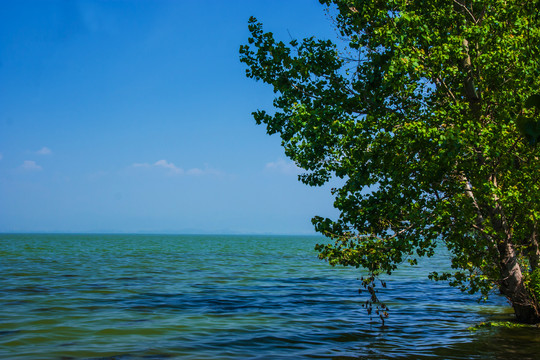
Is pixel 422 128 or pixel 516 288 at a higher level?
pixel 422 128

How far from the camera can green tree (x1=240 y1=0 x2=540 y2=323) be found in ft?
44.6

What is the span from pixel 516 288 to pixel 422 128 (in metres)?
7.39

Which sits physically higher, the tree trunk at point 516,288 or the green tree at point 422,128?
the green tree at point 422,128

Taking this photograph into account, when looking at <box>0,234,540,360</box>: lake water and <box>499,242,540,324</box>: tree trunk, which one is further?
<box>499,242,540,324</box>: tree trunk

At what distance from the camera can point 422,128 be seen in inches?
518

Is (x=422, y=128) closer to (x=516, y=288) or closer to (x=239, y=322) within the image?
(x=516, y=288)

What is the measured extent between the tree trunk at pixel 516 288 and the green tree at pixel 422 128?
0.23 ft

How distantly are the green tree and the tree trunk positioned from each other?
0.07 meters

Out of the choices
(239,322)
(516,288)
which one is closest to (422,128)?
(516,288)

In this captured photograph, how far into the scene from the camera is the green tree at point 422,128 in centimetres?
1359

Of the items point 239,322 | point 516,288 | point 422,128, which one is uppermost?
point 422,128

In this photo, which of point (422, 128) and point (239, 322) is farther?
point (239, 322)

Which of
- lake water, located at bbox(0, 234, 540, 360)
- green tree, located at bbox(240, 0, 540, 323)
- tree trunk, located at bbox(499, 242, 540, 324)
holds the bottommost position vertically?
lake water, located at bbox(0, 234, 540, 360)

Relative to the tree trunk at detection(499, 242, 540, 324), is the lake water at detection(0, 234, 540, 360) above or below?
below
